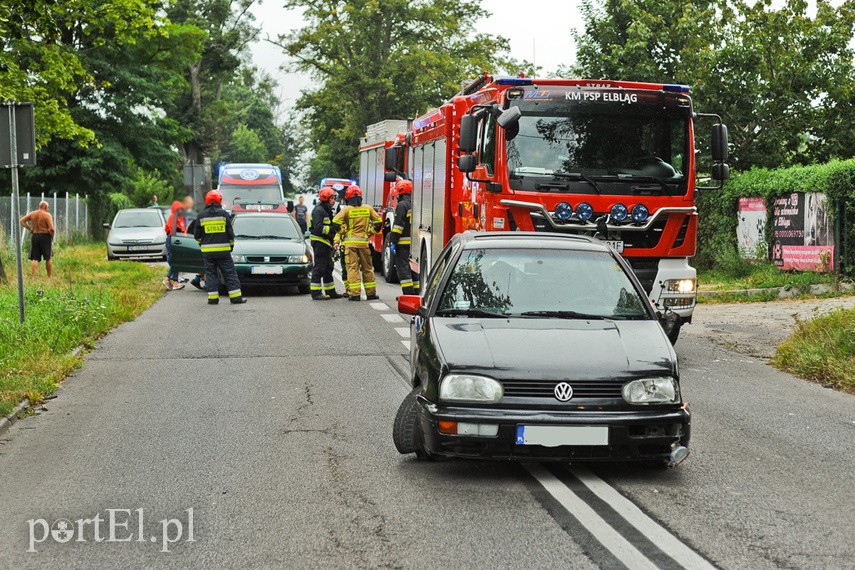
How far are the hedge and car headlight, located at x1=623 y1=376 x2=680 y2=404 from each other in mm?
14591

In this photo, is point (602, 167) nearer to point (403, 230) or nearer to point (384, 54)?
point (403, 230)

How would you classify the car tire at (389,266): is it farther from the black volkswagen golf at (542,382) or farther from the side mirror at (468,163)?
the black volkswagen golf at (542,382)

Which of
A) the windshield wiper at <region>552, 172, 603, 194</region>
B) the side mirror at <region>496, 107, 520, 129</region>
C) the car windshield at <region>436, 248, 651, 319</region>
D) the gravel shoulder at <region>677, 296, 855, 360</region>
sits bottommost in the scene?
the gravel shoulder at <region>677, 296, 855, 360</region>

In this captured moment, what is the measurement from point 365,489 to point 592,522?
4.61 feet

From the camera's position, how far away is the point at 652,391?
6648mm

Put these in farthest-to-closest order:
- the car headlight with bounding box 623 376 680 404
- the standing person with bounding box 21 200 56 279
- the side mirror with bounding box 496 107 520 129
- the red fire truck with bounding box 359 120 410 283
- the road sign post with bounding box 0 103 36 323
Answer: the standing person with bounding box 21 200 56 279 → the red fire truck with bounding box 359 120 410 283 → the road sign post with bounding box 0 103 36 323 → the side mirror with bounding box 496 107 520 129 → the car headlight with bounding box 623 376 680 404

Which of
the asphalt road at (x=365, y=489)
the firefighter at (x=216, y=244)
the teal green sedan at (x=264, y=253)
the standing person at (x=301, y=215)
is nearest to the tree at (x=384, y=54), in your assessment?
the standing person at (x=301, y=215)

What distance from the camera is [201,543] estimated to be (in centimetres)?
559

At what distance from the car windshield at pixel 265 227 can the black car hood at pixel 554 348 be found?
15078mm

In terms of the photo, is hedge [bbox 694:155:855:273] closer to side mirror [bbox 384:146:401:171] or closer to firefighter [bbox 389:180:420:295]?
side mirror [bbox 384:146:401:171]

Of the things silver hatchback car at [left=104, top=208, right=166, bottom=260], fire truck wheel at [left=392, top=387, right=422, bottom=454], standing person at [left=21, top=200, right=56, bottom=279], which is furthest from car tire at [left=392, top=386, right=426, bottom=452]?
silver hatchback car at [left=104, top=208, right=166, bottom=260]

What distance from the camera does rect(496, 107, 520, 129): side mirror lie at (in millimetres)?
12352

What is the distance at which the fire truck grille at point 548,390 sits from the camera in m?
6.56

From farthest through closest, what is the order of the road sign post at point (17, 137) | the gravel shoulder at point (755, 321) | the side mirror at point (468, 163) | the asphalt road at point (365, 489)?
1. the gravel shoulder at point (755, 321)
2. the side mirror at point (468, 163)
3. the road sign post at point (17, 137)
4. the asphalt road at point (365, 489)
